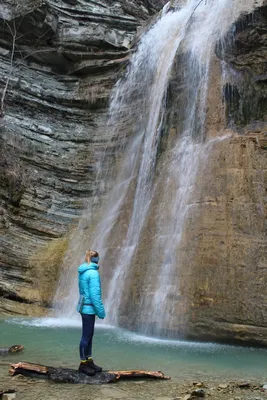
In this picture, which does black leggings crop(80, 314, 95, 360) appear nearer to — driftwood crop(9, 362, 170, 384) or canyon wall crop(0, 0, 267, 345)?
driftwood crop(9, 362, 170, 384)

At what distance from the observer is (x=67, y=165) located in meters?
17.2

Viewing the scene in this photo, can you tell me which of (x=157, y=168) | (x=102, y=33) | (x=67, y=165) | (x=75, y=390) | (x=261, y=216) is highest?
(x=102, y=33)

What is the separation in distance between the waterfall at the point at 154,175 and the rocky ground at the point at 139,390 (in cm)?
374

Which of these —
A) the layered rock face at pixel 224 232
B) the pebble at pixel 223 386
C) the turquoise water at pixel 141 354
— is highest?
the layered rock face at pixel 224 232

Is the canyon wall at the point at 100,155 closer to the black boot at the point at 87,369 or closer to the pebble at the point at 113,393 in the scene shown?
the black boot at the point at 87,369

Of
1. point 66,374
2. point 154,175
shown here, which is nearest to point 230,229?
point 154,175

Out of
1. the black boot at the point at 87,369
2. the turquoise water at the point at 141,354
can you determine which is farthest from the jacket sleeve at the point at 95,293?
the turquoise water at the point at 141,354

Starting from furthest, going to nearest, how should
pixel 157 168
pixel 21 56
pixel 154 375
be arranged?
pixel 21 56 < pixel 157 168 < pixel 154 375

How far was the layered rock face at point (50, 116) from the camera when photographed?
15219 mm

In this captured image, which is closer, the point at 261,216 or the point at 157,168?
the point at 261,216

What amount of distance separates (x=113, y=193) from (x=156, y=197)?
14.7 feet

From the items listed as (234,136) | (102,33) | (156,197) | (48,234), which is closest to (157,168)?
(156,197)

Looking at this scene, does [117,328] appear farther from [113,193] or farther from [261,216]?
[113,193]

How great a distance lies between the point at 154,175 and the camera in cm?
1209
